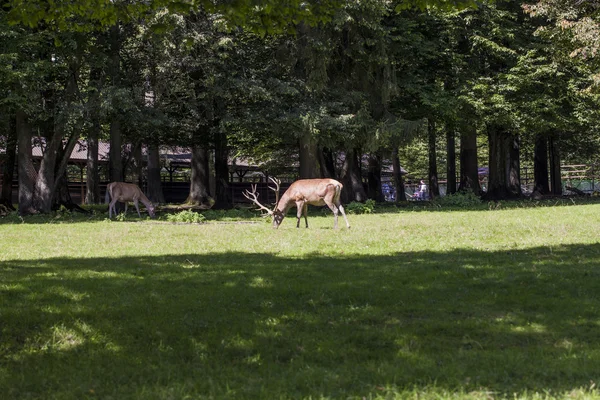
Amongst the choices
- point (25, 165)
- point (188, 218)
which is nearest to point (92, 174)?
point (25, 165)

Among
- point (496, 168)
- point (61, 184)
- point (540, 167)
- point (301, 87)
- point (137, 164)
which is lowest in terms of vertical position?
point (61, 184)

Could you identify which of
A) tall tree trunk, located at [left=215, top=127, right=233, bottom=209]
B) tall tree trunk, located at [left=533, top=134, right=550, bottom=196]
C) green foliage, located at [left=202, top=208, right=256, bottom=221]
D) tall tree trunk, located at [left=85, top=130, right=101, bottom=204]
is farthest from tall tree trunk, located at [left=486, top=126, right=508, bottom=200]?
tall tree trunk, located at [left=85, top=130, right=101, bottom=204]

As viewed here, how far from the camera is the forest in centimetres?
2886

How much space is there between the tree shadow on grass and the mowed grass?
0.02 metres

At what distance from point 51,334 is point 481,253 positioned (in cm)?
827

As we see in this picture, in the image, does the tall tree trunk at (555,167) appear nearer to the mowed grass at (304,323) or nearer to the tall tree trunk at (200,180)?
the tall tree trunk at (200,180)

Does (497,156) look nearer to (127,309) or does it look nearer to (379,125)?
(379,125)

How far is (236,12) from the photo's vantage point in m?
9.05

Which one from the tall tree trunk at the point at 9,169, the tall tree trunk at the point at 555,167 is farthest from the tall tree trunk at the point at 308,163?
the tall tree trunk at the point at 555,167

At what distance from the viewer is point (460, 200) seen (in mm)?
36219

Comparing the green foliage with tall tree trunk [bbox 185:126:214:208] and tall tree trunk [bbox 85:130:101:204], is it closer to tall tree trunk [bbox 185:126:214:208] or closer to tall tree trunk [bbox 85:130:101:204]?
tall tree trunk [bbox 185:126:214:208]

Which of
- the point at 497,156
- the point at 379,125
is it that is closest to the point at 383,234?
the point at 379,125

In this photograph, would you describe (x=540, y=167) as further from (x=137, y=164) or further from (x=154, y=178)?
(x=137, y=164)

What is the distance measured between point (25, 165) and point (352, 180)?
15608mm
